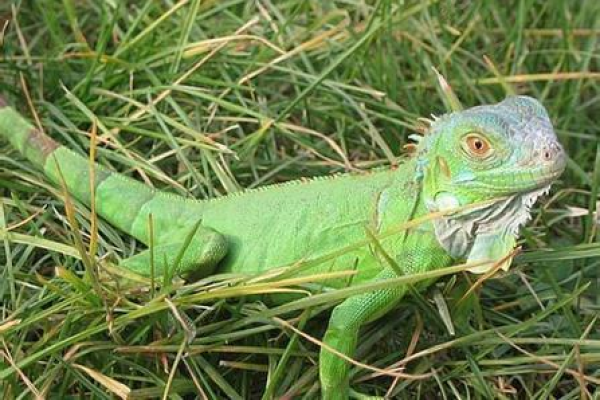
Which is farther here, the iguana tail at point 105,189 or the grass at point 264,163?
the iguana tail at point 105,189

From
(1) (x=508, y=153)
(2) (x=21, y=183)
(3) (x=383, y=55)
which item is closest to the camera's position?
(1) (x=508, y=153)

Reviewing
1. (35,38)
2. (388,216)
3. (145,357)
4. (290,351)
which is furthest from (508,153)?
(35,38)

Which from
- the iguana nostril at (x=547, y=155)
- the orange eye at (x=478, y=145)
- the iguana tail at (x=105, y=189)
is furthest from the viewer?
the iguana tail at (x=105, y=189)

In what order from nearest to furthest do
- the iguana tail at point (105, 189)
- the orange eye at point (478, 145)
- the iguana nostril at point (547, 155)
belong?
the iguana nostril at point (547, 155), the orange eye at point (478, 145), the iguana tail at point (105, 189)

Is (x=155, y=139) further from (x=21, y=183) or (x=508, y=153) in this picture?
(x=508, y=153)

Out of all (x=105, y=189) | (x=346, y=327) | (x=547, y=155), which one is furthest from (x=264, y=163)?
(x=547, y=155)

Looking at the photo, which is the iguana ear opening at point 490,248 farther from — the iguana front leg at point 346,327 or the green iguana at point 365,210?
the iguana front leg at point 346,327

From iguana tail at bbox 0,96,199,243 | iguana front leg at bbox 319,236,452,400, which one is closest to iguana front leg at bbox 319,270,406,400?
iguana front leg at bbox 319,236,452,400

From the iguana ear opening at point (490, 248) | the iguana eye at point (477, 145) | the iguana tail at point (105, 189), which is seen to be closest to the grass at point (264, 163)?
the iguana tail at point (105, 189)
